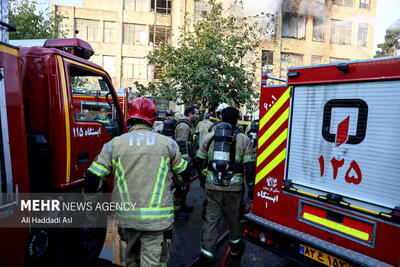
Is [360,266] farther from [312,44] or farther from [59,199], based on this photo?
[312,44]

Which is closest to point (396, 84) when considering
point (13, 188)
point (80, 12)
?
point (13, 188)

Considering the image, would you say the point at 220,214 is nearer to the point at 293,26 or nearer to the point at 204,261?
the point at 204,261

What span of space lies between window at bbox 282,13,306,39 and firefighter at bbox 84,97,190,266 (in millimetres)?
27293

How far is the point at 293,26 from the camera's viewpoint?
26.9 metres

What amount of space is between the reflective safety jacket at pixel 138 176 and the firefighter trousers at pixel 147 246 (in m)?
0.08

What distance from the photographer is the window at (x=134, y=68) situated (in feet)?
87.6

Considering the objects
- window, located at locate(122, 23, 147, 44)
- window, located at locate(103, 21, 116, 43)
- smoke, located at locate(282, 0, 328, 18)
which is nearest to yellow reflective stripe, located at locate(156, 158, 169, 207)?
window, located at locate(122, 23, 147, 44)

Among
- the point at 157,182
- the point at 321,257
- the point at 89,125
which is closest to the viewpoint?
the point at 157,182

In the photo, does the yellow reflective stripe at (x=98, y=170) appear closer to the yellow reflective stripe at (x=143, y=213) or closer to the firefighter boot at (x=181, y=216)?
the yellow reflective stripe at (x=143, y=213)

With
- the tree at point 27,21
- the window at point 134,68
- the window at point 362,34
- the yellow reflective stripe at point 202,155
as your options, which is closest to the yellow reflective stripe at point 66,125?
the yellow reflective stripe at point 202,155

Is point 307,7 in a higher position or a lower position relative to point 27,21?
higher

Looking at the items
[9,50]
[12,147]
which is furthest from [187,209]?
[9,50]

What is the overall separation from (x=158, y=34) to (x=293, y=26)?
12.4 meters

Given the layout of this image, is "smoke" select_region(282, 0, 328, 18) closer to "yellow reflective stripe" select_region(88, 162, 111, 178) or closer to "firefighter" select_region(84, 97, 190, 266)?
"firefighter" select_region(84, 97, 190, 266)
